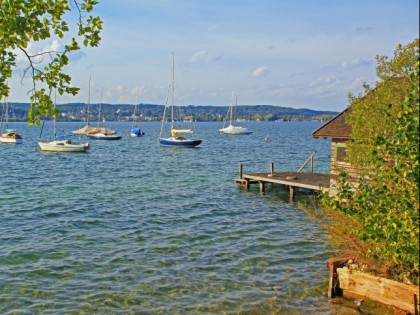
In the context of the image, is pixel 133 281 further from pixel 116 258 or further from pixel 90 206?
pixel 90 206

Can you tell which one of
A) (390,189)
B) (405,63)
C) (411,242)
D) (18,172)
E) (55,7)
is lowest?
(18,172)

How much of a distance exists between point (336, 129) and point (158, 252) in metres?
15.3

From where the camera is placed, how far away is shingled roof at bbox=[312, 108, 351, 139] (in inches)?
1129

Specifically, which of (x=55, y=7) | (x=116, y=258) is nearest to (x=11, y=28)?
(x=55, y=7)

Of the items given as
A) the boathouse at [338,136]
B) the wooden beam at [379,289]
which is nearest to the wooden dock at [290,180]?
the boathouse at [338,136]

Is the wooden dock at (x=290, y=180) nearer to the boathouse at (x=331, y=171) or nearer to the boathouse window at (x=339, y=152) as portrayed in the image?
the boathouse at (x=331, y=171)

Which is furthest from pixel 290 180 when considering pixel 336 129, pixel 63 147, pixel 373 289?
pixel 63 147

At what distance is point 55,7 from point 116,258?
12790 mm

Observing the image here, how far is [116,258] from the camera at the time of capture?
1834 cm

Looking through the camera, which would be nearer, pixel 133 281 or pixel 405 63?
pixel 133 281

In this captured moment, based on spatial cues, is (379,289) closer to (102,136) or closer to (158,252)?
(158,252)

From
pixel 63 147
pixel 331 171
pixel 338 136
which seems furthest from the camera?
pixel 63 147

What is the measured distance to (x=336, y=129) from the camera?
2972cm

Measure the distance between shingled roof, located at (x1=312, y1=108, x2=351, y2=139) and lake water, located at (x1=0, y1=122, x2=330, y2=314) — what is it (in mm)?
4831
